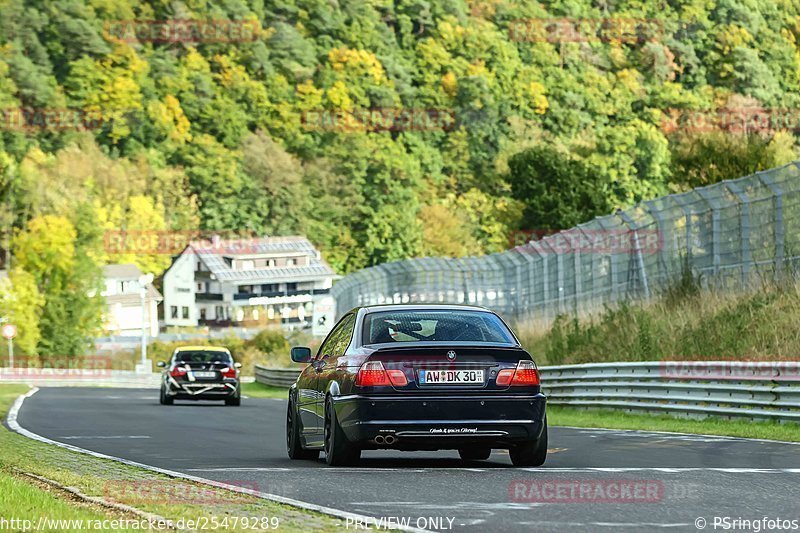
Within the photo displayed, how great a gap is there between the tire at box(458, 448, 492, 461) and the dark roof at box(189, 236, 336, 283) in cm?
15729

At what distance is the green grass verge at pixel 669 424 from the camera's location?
1869 centimetres

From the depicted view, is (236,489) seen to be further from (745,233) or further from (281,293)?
(281,293)

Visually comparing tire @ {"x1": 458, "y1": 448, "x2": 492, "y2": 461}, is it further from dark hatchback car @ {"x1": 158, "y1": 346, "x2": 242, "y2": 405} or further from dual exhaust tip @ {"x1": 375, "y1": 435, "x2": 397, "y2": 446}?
dark hatchback car @ {"x1": 158, "y1": 346, "x2": 242, "y2": 405}

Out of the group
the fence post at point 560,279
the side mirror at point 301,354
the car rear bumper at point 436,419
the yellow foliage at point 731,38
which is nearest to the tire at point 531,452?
the car rear bumper at point 436,419

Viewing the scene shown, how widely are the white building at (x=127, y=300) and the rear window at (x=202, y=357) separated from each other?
434ft

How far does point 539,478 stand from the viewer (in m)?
12.1

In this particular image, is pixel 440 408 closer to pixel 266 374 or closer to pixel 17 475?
pixel 17 475

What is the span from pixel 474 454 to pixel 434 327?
2054mm

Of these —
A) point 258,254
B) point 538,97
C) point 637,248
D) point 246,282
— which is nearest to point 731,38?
point 538,97

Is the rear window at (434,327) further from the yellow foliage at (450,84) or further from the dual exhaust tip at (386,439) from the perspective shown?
the yellow foliage at (450,84)

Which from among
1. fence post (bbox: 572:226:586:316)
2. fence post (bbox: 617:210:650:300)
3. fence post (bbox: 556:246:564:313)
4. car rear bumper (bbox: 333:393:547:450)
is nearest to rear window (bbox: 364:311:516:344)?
car rear bumper (bbox: 333:393:547:450)

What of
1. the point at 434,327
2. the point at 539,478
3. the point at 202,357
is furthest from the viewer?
the point at 202,357

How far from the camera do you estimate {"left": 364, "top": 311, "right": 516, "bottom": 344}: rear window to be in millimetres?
13398

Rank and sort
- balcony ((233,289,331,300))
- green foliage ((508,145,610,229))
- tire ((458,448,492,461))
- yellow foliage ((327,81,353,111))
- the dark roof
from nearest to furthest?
tire ((458,448,492,461)) → green foliage ((508,145,610,229)) → the dark roof → balcony ((233,289,331,300)) → yellow foliage ((327,81,353,111))
